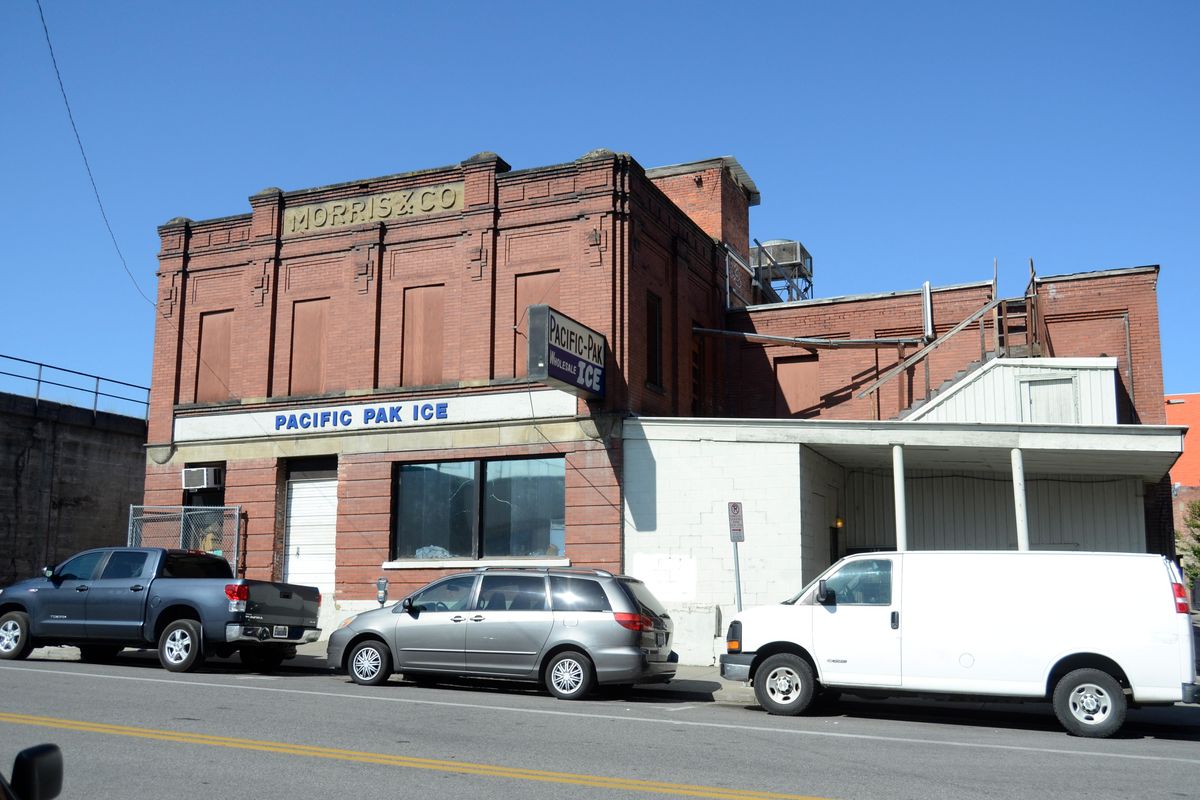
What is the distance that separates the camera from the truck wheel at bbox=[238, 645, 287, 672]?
16.9 meters

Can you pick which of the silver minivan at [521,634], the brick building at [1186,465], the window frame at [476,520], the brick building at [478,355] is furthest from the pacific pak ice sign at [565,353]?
the brick building at [1186,465]

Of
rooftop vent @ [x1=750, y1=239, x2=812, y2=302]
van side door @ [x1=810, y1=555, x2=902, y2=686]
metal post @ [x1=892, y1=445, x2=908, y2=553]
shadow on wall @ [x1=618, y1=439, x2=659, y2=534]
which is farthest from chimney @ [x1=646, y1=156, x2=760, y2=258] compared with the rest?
van side door @ [x1=810, y1=555, x2=902, y2=686]

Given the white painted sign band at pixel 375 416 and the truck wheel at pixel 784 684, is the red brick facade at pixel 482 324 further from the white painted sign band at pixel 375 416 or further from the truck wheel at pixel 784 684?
the truck wheel at pixel 784 684

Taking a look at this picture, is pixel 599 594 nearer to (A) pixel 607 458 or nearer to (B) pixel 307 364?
(A) pixel 607 458

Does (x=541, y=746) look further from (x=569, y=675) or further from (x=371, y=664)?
(x=371, y=664)

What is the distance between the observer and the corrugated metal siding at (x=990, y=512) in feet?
69.6

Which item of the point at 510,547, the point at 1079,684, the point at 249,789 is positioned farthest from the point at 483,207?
the point at 249,789

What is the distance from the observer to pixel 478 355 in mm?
21156

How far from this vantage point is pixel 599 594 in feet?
46.2

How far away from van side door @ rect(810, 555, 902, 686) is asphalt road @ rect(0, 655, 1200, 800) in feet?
1.92

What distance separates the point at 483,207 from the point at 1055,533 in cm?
1330

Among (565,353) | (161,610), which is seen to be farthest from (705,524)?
(161,610)

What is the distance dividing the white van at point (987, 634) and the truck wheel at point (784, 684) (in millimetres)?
Result: 13

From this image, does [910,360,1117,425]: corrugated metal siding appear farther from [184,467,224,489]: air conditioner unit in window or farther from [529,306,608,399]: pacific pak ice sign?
[184,467,224,489]: air conditioner unit in window
